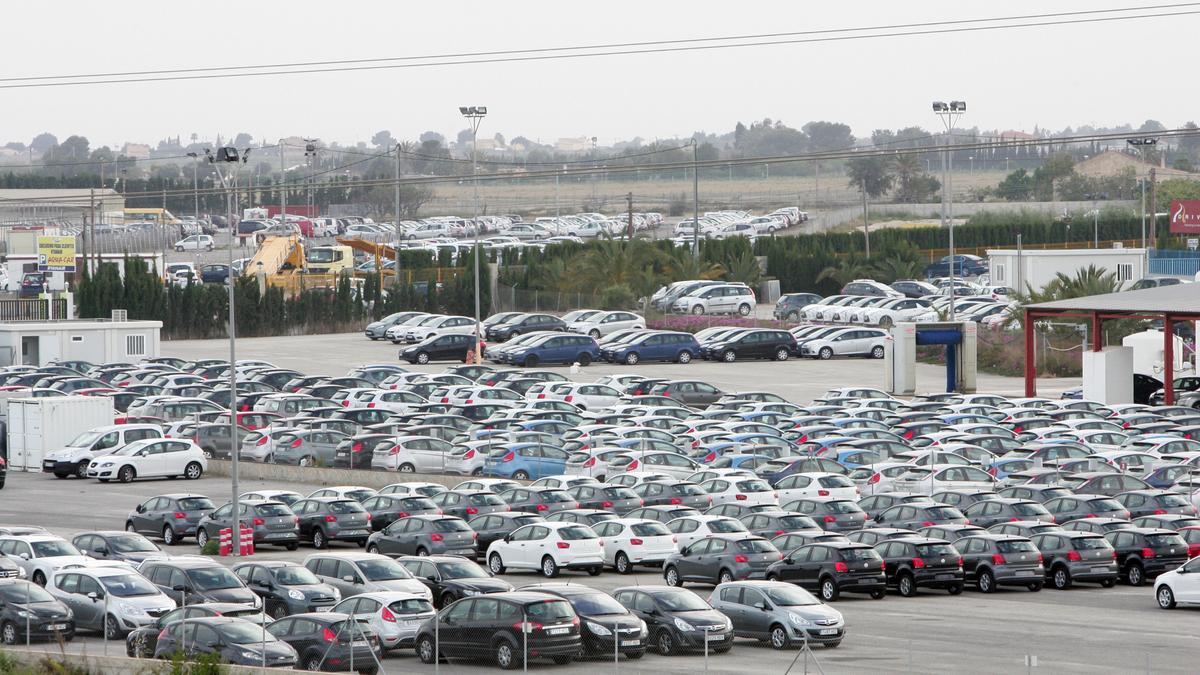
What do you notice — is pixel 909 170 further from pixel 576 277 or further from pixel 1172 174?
pixel 576 277

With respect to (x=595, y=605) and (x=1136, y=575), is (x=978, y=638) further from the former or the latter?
(x=1136, y=575)

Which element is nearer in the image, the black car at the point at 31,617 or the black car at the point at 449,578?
the black car at the point at 31,617

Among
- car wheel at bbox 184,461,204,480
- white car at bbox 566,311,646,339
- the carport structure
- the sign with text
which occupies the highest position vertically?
the sign with text

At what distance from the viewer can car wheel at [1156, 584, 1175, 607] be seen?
27228 mm

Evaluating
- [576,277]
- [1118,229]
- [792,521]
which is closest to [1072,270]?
[576,277]

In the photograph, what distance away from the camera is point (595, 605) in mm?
22781

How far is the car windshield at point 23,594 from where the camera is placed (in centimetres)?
2502

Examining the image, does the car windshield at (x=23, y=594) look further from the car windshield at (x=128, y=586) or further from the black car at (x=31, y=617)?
the car windshield at (x=128, y=586)

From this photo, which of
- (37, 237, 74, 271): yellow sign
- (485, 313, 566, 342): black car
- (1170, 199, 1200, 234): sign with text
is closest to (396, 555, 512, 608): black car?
(485, 313, 566, 342): black car

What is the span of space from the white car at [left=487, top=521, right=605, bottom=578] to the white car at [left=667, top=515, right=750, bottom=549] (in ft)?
5.40

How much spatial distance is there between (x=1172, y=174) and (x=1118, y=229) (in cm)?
8017

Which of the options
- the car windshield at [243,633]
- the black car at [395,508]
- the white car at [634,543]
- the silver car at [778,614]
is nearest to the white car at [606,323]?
the black car at [395,508]

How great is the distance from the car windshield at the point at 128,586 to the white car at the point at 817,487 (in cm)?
1468

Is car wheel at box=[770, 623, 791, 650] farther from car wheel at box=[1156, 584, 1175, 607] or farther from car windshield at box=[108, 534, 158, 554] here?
car windshield at box=[108, 534, 158, 554]
